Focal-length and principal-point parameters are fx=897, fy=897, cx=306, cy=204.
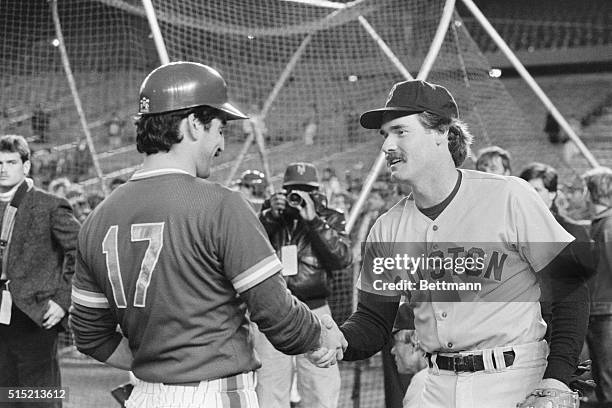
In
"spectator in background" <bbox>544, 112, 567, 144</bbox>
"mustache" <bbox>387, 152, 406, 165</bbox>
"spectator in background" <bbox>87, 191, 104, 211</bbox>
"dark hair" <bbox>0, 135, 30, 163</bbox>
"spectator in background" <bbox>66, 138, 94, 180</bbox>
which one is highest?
"spectator in background" <bbox>544, 112, 567, 144</bbox>

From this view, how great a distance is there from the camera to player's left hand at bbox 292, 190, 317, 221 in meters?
5.64

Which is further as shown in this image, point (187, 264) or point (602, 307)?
point (602, 307)

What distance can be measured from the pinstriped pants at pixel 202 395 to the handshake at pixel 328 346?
287 mm

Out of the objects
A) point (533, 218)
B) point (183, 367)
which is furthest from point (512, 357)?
point (183, 367)

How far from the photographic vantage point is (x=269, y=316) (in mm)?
2549

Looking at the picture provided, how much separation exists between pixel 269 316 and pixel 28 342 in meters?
2.87

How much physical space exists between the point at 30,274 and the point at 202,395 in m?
2.66

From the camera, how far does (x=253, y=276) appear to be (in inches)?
98.2

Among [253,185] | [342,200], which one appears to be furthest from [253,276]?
[342,200]

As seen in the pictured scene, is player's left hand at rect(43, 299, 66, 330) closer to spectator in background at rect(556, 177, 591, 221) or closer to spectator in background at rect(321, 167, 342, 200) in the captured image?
spectator in background at rect(556, 177, 591, 221)

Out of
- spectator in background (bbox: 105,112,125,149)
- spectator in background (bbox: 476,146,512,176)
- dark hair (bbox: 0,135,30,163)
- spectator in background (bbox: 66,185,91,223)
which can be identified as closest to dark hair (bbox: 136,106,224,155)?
dark hair (bbox: 0,135,30,163)

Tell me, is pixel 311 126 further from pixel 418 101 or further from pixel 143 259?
pixel 143 259

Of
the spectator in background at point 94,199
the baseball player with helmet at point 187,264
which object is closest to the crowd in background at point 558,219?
the baseball player with helmet at point 187,264

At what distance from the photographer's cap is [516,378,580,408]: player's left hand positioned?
3.44 metres
